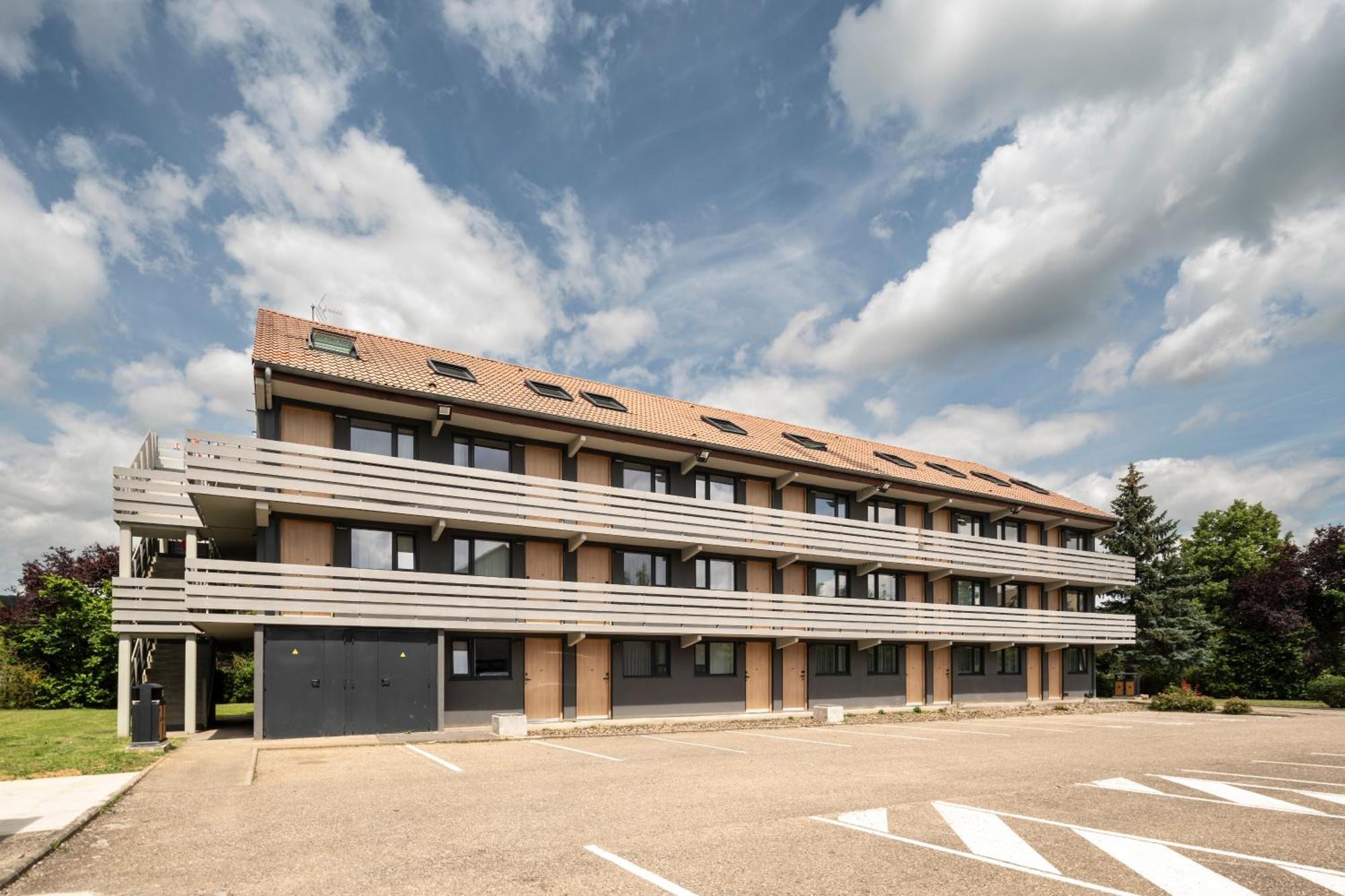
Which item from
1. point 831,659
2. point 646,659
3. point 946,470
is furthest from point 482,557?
point 946,470

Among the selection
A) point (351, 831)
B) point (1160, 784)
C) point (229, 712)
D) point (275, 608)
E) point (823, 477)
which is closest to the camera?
point (351, 831)

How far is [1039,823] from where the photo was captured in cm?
926

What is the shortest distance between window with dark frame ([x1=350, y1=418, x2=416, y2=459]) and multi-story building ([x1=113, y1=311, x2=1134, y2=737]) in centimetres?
7

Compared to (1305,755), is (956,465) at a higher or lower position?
higher

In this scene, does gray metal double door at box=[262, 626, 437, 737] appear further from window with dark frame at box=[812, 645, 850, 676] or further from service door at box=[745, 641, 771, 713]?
window with dark frame at box=[812, 645, 850, 676]

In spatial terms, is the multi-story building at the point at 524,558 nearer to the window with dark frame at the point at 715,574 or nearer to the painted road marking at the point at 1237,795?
the window with dark frame at the point at 715,574

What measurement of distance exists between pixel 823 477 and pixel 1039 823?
20.9m

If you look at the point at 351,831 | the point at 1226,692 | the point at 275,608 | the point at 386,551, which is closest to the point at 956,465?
the point at 1226,692

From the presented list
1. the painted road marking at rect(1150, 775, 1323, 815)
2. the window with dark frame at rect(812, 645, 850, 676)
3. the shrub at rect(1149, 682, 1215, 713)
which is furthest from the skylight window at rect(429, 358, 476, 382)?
the shrub at rect(1149, 682, 1215, 713)

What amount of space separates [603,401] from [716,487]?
459 centimetres

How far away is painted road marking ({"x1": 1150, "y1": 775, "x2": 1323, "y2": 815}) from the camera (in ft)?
34.2

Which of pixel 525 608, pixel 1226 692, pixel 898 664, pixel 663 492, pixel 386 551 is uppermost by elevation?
pixel 663 492

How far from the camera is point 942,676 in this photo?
33375 mm

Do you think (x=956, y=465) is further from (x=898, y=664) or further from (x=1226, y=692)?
(x=1226, y=692)
